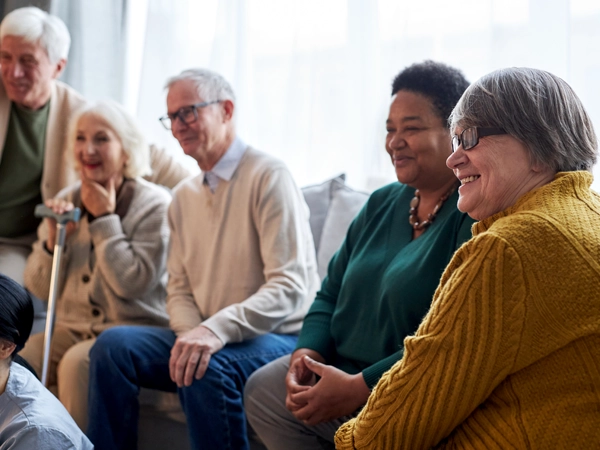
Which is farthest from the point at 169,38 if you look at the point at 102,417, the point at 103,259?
the point at 102,417

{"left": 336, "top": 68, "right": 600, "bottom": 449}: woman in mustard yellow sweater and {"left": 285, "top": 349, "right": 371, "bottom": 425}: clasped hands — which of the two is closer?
{"left": 336, "top": 68, "right": 600, "bottom": 449}: woman in mustard yellow sweater

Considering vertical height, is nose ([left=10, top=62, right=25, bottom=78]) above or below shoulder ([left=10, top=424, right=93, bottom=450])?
above

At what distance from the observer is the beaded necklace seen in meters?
1.70

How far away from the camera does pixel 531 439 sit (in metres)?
1.06

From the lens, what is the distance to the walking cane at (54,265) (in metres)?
2.31

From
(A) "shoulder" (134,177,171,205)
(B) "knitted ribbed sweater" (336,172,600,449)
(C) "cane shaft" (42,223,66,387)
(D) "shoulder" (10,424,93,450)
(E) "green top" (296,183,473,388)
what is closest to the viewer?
(B) "knitted ribbed sweater" (336,172,600,449)

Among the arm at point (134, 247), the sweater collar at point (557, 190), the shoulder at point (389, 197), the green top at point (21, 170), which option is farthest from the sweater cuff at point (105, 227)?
the sweater collar at point (557, 190)

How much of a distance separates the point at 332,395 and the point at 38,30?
2.11 meters

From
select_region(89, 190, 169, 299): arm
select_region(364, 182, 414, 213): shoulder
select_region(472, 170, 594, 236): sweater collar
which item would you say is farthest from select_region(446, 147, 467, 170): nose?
select_region(89, 190, 169, 299): arm

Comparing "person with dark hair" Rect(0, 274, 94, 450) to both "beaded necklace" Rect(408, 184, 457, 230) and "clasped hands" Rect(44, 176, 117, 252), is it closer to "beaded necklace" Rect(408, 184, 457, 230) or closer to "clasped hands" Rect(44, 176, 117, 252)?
"beaded necklace" Rect(408, 184, 457, 230)

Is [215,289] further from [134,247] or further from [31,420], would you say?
[31,420]

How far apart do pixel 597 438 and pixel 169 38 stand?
284 cm

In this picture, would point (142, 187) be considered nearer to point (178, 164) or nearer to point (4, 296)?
point (178, 164)

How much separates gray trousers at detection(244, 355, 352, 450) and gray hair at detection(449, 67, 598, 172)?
87 centimetres
